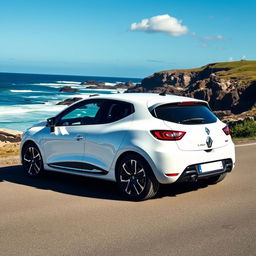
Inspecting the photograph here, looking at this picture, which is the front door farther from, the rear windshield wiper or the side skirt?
the rear windshield wiper

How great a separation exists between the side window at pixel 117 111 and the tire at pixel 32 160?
1.77 m

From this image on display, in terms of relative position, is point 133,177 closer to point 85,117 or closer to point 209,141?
point 209,141

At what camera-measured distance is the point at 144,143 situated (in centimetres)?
684

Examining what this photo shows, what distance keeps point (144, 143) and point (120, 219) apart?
1.25 m

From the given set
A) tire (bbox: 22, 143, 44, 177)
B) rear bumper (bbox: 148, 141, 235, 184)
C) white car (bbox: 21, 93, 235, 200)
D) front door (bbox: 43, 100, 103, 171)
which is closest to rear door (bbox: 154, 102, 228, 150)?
white car (bbox: 21, 93, 235, 200)

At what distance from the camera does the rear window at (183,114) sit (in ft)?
23.1

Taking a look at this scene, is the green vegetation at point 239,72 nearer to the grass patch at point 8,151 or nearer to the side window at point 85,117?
the grass patch at point 8,151

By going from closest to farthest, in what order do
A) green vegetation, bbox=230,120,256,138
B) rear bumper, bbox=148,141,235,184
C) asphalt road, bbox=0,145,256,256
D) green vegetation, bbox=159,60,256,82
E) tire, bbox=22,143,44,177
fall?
asphalt road, bbox=0,145,256,256
rear bumper, bbox=148,141,235,184
tire, bbox=22,143,44,177
green vegetation, bbox=230,120,256,138
green vegetation, bbox=159,60,256,82

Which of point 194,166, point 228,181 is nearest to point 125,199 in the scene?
point 194,166

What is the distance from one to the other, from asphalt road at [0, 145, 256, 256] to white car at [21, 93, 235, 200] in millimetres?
370

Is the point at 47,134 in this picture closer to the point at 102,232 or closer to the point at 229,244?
the point at 102,232

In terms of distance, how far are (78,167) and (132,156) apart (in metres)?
1.22

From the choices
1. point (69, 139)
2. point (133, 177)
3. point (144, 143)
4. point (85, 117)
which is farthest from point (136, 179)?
point (85, 117)

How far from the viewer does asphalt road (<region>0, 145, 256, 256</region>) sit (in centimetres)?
495
